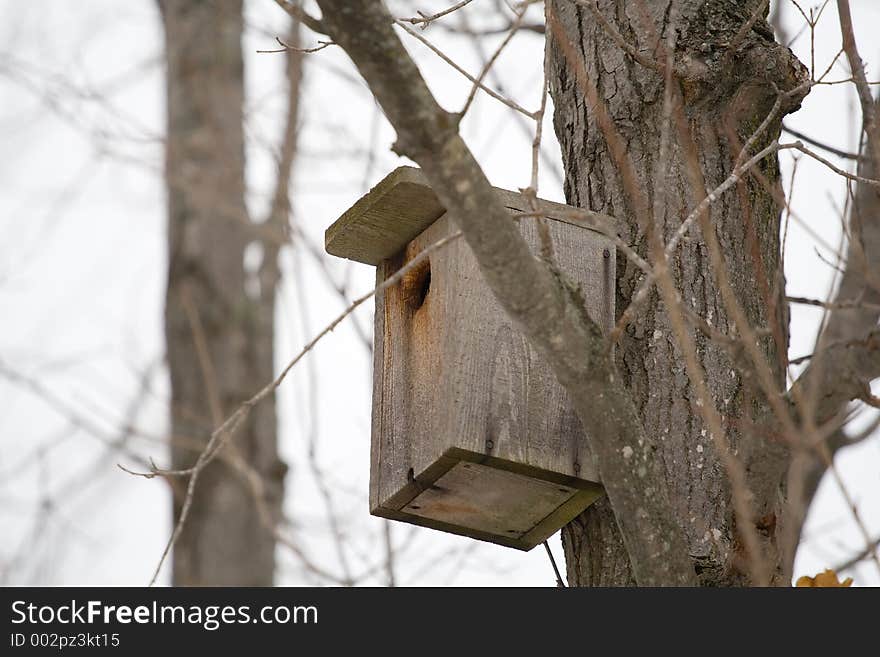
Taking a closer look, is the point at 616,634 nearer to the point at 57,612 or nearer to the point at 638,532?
the point at 638,532

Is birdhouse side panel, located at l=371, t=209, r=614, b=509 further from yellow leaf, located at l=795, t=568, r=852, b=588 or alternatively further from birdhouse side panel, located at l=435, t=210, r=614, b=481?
yellow leaf, located at l=795, t=568, r=852, b=588

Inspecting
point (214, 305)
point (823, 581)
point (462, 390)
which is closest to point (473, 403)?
point (462, 390)

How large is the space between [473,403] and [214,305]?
423 centimetres

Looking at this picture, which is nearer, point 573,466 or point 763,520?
point 763,520

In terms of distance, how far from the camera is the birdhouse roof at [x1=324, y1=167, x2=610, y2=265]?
261cm

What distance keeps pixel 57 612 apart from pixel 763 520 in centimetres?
124

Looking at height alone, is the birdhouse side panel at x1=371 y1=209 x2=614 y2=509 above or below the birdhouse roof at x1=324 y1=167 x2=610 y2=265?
below

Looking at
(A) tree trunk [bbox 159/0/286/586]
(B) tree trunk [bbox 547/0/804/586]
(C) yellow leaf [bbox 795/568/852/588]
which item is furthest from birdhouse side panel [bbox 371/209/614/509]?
Answer: (A) tree trunk [bbox 159/0/286/586]

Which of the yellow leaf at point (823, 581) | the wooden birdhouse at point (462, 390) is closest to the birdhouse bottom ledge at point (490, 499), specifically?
the wooden birdhouse at point (462, 390)

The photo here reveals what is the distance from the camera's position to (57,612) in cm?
252

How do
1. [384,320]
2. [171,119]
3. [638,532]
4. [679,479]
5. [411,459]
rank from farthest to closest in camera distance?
[171,119], [384,320], [411,459], [679,479], [638,532]

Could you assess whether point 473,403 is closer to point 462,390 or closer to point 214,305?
point 462,390

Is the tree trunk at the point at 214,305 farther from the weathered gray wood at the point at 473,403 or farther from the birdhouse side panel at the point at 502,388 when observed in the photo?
the birdhouse side panel at the point at 502,388

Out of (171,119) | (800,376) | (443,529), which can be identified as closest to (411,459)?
(443,529)
